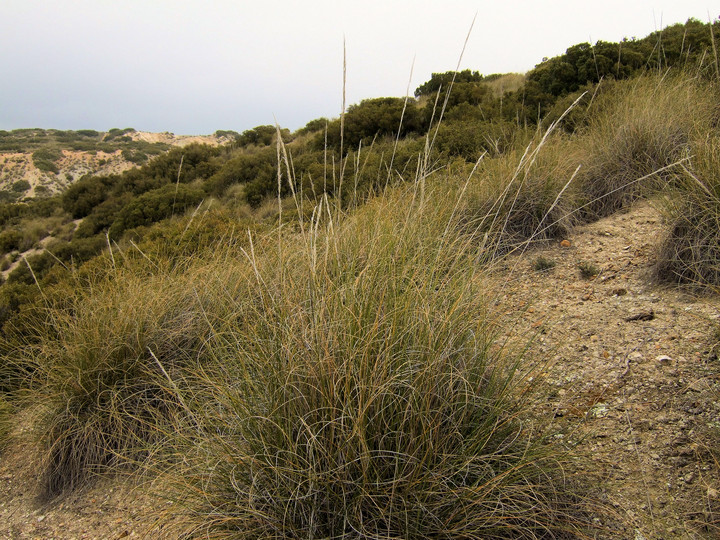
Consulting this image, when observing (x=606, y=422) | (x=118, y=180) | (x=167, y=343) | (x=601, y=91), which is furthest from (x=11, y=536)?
(x=118, y=180)

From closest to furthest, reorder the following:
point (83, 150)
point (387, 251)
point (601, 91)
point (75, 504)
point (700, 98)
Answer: point (387, 251)
point (75, 504)
point (700, 98)
point (601, 91)
point (83, 150)

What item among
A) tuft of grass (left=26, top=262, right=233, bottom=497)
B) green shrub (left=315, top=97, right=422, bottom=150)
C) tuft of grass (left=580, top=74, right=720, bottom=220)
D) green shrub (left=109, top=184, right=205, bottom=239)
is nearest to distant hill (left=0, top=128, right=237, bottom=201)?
green shrub (left=109, top=184, right=205, bottom=239)

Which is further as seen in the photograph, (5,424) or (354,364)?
(5,424)

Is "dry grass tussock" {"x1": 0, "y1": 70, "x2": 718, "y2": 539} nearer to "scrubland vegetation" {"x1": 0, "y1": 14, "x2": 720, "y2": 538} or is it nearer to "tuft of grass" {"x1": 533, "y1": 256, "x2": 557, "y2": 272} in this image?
"scrubland vegetation" {"x1": 0, "y1": 14, "x2": 720, "y2": 538}

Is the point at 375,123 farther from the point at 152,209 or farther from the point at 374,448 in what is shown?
the point at 374,448

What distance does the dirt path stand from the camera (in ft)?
4.93

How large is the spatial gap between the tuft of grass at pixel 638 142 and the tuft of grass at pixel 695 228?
1081 millimetres

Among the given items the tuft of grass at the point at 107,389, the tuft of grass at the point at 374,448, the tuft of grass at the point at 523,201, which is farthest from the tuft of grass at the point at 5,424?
the tuft of grass at the point at 523,201

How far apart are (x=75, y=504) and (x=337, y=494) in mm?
1880

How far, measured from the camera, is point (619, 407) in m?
1.96

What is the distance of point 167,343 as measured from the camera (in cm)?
286

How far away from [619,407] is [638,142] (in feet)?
11.2

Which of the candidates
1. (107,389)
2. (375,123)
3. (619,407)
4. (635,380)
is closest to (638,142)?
(635,380)

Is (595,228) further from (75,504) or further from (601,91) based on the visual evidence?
(75,504)
